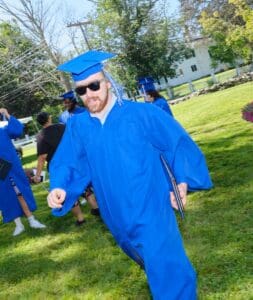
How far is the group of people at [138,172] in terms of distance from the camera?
8.35 ft

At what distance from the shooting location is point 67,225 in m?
6.75

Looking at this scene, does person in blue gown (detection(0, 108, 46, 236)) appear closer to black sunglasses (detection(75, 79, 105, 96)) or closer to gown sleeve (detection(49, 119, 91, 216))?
gown sleeve (detection(49, 119, 91, 216))

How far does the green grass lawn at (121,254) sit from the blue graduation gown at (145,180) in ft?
3.45

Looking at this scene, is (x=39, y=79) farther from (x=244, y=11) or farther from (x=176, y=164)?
(x=176, y=164)

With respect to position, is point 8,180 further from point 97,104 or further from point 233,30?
point 233,30

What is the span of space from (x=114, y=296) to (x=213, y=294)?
3.09 feet

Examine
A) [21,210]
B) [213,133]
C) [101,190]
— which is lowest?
[213,133]

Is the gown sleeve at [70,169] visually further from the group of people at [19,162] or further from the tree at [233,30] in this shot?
the tree at [233,30]

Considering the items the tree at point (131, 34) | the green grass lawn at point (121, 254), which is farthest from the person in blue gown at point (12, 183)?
the tree at point (131, 34)

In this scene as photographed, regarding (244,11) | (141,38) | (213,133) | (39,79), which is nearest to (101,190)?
(213,133)

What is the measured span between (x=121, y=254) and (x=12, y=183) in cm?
231

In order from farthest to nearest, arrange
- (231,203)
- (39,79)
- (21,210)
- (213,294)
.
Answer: (39,79) < (21,210) < (231,203) < (213,294)

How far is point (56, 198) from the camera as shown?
2.76 m

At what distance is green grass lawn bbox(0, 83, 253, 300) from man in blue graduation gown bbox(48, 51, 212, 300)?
1062 millimetres
